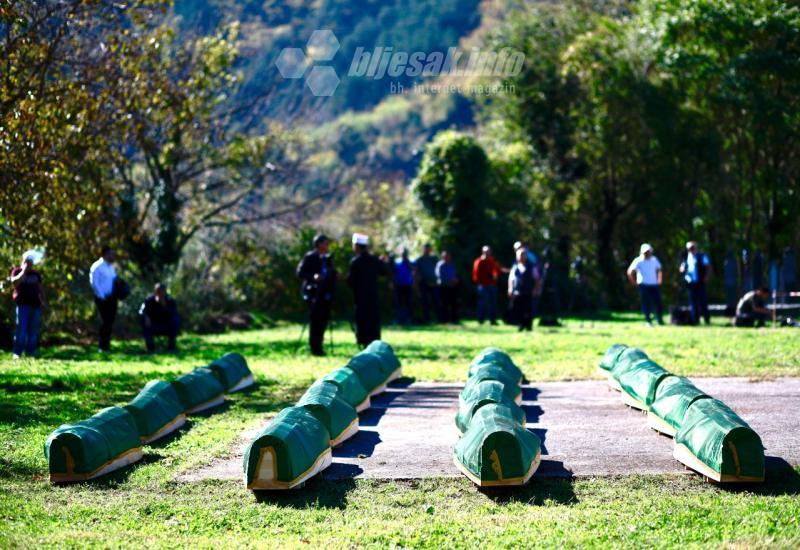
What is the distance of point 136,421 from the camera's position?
34.8 ft

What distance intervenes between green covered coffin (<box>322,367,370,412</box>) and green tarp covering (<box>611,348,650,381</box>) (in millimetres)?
3105

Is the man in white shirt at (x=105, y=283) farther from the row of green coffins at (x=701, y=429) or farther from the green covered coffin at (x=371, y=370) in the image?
the row of green coffins at (x=701, y=429)

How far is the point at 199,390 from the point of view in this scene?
41.5ft

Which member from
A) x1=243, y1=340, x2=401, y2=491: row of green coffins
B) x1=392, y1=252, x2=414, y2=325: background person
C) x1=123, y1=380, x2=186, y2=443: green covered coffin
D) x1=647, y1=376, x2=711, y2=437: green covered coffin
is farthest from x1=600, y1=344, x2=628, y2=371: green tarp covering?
x1=392, y1=252, x2=414, y2=325: background person

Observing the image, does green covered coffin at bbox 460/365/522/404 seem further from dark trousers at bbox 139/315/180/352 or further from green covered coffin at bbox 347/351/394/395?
dark trousers at bbox 139/315/180/352

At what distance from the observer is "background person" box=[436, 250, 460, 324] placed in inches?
1121

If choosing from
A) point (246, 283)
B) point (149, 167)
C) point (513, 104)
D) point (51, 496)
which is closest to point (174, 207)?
point (149, 167)

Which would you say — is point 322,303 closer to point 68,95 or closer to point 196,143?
point 68,95

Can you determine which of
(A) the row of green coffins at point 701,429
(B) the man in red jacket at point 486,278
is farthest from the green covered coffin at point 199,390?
(B) the man in red jacket at point 486,278

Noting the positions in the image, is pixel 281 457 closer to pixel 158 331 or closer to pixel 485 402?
pixel 485 402

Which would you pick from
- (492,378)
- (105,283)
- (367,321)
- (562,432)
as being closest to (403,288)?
(367,321)

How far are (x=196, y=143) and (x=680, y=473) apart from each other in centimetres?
2433

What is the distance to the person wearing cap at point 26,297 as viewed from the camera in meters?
17.6

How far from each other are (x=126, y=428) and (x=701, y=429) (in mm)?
5055
